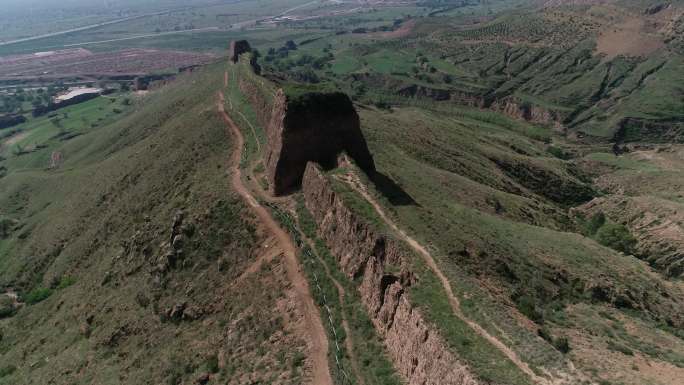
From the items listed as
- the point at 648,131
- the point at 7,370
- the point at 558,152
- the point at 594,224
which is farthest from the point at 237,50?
the point at 648,131

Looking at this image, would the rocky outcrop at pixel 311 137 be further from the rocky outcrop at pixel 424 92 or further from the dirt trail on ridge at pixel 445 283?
the rocky outcrop at pixel 424 92

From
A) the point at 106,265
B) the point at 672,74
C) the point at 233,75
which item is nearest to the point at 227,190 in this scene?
the point at 106,265

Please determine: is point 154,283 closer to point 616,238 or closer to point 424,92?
point 616,238

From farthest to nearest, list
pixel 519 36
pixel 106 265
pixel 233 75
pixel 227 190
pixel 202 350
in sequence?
pixel 519 36 → pixel 233 75 → pixel 106 265 → pixel 227 190 → pixel 202 350

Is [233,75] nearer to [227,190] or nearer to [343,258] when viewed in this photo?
[227,190]

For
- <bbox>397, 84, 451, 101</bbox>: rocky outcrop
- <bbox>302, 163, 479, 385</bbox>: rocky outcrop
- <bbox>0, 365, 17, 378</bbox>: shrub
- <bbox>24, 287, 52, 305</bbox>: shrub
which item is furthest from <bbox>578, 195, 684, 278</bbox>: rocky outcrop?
<bbox>397, 84, 451, 101</bbox>: rocky outcrop

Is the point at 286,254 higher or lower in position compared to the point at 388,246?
lower

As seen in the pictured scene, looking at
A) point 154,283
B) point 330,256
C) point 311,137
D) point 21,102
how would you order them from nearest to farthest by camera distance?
point 330,256
point 154,283
point 311,137
point 21,102
